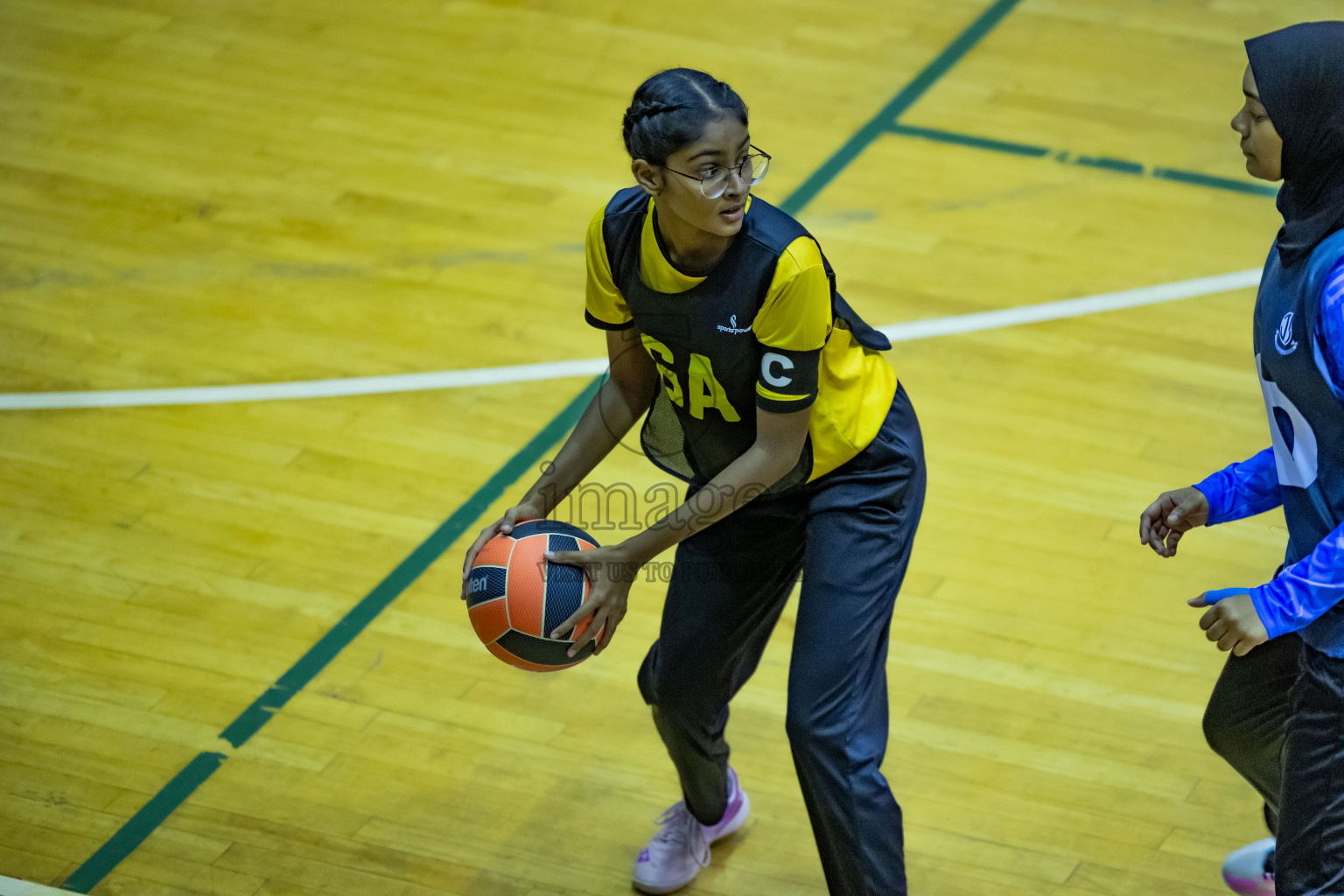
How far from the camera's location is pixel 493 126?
685 cm

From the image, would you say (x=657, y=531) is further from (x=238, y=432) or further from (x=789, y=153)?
(x=789, y=153)

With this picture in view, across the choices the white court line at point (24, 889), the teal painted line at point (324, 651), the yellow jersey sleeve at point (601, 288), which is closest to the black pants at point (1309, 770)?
the yellow jersey sleeve at point (601, 288)

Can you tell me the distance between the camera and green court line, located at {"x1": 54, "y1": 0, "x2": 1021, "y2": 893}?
3592 millimetres

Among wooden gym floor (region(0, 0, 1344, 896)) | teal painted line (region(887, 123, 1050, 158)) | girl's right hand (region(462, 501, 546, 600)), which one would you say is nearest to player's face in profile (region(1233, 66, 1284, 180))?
girl's right hand (region(462, 501, 546, 600))

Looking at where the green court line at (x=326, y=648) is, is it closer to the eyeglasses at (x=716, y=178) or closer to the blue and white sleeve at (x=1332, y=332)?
the eyeglasses at (x=716, y=178)

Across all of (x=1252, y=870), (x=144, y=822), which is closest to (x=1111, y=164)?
(x=1252, y=870)

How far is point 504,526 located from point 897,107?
4.48m

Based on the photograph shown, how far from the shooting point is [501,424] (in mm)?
5090

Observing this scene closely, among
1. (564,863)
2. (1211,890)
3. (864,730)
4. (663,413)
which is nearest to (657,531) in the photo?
(663,413)

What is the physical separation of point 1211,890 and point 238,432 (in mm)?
3205

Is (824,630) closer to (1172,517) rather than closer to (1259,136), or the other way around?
(1172,517)

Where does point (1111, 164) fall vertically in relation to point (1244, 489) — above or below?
below

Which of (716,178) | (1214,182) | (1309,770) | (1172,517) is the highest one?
(716,178)

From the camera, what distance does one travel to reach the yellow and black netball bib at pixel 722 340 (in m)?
2.79
